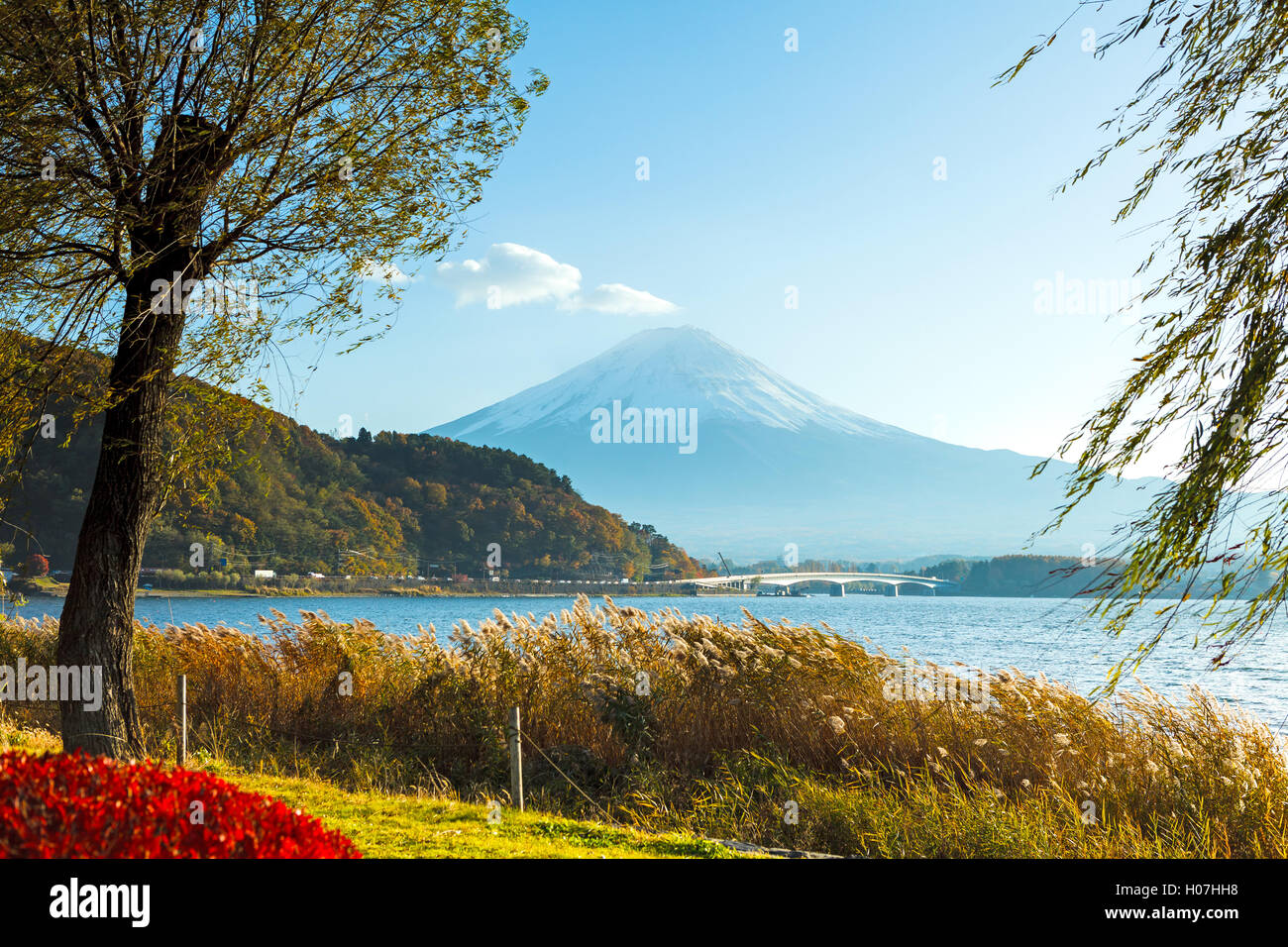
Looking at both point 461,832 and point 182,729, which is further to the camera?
point 182,729

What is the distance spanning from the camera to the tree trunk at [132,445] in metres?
8.54

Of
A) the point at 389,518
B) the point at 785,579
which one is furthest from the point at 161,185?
the point at 785,579

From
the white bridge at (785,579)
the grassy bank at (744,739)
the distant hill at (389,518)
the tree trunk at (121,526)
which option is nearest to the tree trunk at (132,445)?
the tree trunk at (121,526)

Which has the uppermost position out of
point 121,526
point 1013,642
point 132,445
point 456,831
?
point 132,445

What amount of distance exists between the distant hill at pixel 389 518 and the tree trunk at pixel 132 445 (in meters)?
34.6

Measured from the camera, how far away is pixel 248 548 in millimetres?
53875

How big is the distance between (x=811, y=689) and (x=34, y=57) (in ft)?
32.1

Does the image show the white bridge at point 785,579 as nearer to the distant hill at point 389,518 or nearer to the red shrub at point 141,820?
the distant hill at point 389,518

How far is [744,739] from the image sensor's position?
32.1 feet

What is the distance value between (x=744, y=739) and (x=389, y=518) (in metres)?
57.4

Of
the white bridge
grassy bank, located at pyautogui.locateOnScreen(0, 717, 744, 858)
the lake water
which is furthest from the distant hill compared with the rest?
grassy bank, located at pyautogui.locateOnScreen(0, 717, 744, 858)

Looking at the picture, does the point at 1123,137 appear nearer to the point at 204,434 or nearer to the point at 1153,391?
the point at 1153,391

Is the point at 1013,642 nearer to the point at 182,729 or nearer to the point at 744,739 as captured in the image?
the point at 744,739

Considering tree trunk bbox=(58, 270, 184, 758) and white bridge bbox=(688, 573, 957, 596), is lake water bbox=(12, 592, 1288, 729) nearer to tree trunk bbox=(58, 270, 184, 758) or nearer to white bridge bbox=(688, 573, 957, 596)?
tree trunk bbox=(58, 270, 184, 758)
